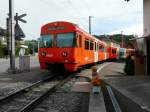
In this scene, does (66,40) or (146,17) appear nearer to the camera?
(66,40)

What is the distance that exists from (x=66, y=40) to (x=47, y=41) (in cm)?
133

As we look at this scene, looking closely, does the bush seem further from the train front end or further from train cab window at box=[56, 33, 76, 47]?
train cab window at box=[56, 33, 76, 47]

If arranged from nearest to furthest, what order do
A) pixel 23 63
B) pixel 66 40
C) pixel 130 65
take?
pixel 66 40
pixel 130 65
pixel 23 63

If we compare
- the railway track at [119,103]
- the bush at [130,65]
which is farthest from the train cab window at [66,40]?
the railway track at [119,103]

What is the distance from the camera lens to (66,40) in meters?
19.9

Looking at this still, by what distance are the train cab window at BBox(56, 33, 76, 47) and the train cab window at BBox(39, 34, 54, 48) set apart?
0.38 metres

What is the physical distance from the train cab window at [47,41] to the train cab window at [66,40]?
378 mm

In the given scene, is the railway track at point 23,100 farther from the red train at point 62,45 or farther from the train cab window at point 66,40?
the train cab window at point 66,40

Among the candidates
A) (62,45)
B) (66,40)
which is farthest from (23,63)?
(66,40)

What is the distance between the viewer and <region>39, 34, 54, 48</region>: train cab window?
20422 mm

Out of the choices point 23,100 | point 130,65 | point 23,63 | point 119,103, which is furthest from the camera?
point 23,63

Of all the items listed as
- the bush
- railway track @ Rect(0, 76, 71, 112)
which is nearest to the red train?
the bush

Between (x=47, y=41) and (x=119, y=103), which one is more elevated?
(x=47, y=41)

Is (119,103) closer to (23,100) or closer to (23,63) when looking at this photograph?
(23,100)
